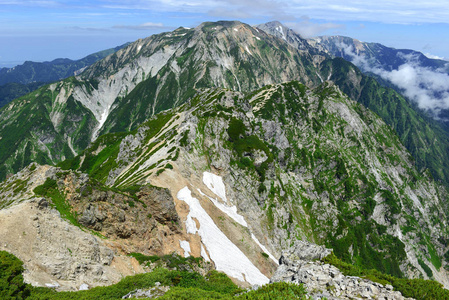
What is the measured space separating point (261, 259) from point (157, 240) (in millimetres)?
40735

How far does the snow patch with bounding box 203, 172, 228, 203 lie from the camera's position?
102 m

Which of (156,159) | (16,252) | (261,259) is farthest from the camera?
(156,159)

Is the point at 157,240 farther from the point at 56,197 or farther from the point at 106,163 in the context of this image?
the point at 106,163

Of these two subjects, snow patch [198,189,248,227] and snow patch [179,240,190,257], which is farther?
snow patch [198,189,248,227]

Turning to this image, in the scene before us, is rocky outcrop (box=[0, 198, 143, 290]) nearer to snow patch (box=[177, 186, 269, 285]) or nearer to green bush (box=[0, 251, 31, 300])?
green bush (box=[0, 251, 31, 300])

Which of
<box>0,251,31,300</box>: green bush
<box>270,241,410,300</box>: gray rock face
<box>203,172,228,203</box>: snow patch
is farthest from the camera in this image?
<box>203,172,228,203</box>: snow patch

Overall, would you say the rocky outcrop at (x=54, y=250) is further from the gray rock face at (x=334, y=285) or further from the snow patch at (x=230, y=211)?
the snow patch at (x=230, y=211)

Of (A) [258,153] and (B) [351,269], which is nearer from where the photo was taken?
(B) [351,269]

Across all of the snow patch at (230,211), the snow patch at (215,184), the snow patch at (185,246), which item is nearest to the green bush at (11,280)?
the snow patch at (185,246)

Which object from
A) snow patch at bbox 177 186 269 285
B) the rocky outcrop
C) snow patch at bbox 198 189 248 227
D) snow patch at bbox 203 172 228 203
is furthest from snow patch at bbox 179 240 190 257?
snow patch at bbox 203 172 228 203

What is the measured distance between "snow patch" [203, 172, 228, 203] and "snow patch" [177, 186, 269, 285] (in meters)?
18.4

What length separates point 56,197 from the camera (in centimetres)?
4812

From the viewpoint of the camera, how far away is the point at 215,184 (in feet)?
346

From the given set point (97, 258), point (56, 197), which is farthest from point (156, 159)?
point (97, 258)
